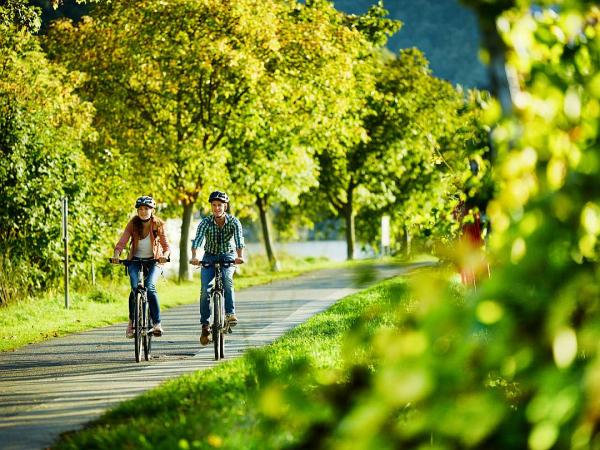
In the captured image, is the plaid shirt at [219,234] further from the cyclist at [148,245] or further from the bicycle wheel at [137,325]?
the bicycle wheel at [137,325]

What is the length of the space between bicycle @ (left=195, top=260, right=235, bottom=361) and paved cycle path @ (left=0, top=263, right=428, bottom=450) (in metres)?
0.20

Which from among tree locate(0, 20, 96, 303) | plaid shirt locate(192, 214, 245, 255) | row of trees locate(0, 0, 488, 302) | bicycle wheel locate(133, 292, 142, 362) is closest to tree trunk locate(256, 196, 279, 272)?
row of trees locate(0, 0, 488, 302)

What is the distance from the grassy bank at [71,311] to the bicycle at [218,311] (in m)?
0.59

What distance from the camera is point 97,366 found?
1086cm

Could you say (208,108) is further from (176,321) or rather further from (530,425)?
(530,425)

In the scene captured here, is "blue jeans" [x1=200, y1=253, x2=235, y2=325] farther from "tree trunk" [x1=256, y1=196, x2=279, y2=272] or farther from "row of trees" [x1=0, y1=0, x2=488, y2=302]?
"tree trunk" [x1=256, y1=196, x2=279, y2=272]

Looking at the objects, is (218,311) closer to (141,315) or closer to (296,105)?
(141,315)

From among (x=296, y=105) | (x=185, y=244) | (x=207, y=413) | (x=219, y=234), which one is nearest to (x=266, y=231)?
(x=185, y=244)

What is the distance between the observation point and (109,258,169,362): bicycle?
1119 centimetres

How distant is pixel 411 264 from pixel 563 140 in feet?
6.20

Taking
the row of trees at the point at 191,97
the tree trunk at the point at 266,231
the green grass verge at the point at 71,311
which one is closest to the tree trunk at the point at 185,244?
the row of trees at the point at 191,97

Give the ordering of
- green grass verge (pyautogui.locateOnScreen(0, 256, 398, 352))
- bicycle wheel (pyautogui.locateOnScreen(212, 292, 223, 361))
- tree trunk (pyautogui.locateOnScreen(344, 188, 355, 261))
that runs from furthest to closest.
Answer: tree trunk (pyautogui.locateOnScreen(344, 188, 355, 261)), green grass verge (pyautogui.locateOnScreen(0, 256, 398, 352)), bicycle wheel (pyautogui.locateOnScreen(212, 292, 223, 361))

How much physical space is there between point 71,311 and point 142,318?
270 inches

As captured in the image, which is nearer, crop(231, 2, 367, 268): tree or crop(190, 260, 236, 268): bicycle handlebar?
crop(190, 260, 236, 268): bicycle handlebar
